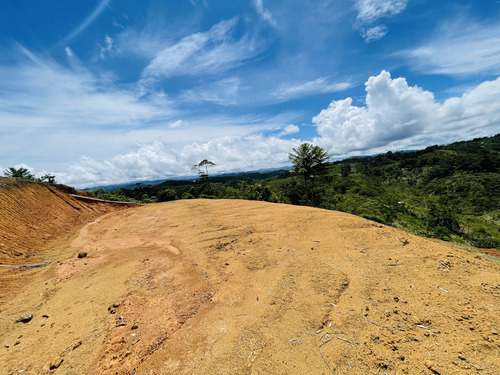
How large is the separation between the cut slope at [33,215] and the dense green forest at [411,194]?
34.7 feet

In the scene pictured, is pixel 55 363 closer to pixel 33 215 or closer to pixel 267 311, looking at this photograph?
pixel 267 311

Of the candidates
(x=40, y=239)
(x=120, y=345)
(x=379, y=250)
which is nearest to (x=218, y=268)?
(x=120, y=345)

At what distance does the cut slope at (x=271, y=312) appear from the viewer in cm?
256

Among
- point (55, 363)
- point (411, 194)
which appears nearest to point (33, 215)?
point (55, 363)

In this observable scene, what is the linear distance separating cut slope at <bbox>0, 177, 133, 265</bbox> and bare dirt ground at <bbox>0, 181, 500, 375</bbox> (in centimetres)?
255

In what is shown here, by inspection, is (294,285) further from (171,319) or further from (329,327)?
(171,319)

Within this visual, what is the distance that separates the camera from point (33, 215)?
36.6 ft

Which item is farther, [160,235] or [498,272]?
[160,235]

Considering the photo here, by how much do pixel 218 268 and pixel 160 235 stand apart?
4526 mm

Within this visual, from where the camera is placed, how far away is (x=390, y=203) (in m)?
38.7

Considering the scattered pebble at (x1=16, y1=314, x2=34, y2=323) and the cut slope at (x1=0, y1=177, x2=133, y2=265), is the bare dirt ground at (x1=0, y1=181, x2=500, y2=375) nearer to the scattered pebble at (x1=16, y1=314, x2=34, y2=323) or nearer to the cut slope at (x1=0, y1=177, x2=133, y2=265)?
the scattered pebble at (x1=16, y1=314, x2=34, y2=323)

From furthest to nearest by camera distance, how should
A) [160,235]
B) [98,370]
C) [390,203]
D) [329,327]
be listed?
[390,203], [160,235], [329,327], [98,370]

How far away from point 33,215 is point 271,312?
14.5m

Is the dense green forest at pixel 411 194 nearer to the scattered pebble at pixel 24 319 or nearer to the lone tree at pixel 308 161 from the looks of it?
the lone tree at pixel 308 161
